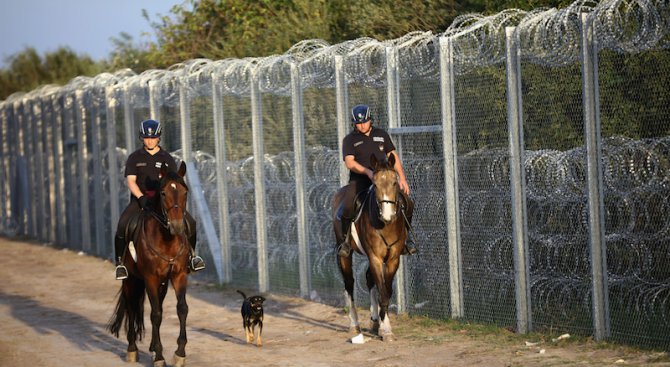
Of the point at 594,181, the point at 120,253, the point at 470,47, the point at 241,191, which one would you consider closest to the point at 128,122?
the point at 241,191

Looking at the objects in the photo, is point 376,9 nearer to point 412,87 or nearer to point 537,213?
point 412,87

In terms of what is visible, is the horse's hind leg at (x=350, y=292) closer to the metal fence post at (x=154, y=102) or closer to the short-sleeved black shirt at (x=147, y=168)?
the short-sleeved black shirt at (x=147, y=168)

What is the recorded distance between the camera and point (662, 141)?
1105 cm

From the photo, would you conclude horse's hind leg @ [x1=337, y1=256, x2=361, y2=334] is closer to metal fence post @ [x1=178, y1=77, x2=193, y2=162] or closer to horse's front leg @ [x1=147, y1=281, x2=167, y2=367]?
horse's front leg @ [x1=147, y1=281, x2=167, y2=367]

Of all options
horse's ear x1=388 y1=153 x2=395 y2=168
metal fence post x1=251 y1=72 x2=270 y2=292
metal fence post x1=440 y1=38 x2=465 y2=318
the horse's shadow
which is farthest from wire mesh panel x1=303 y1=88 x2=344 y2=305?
horse's ear x1=388 y1=153 x2=395 y2=168

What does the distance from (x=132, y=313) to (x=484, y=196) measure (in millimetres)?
4306

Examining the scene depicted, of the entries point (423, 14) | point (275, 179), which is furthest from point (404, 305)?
point (423, 14)

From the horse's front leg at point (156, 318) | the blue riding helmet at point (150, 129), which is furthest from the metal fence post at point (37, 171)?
the horse's front leg at point (156, 318)

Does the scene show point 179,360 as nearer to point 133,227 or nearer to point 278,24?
point 133,227

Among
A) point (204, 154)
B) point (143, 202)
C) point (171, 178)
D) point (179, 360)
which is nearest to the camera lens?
point (171, 178)

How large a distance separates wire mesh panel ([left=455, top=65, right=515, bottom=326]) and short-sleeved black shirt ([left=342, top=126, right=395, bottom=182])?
0.97 meters

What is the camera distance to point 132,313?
1361cm

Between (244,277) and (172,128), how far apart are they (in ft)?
12.9

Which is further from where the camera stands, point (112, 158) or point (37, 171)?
point (37, 171)
